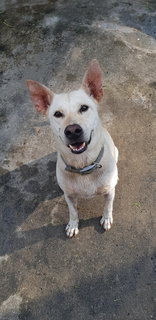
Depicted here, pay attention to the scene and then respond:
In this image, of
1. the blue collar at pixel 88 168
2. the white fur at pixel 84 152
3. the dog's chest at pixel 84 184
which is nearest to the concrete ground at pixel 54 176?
the white fur at pixel 84 152

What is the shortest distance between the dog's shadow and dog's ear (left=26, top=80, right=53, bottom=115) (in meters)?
1.33

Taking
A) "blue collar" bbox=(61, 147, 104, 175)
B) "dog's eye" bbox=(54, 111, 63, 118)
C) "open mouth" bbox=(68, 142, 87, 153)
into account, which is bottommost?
"blue collar" bbox=(61, 147, 104, 175)

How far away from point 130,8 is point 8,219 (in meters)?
4.88

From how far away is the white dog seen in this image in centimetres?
307

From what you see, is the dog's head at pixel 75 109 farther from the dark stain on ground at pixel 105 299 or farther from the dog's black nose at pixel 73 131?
the dark stain on ground at pixel 105 299

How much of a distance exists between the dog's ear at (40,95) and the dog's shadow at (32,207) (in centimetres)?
133

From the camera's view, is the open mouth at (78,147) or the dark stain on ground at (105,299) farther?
the dark stain on ground at (105,299)

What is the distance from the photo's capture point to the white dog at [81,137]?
10.1 feet

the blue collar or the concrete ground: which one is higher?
the blue collar

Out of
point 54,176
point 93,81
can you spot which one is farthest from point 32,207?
point 93,81

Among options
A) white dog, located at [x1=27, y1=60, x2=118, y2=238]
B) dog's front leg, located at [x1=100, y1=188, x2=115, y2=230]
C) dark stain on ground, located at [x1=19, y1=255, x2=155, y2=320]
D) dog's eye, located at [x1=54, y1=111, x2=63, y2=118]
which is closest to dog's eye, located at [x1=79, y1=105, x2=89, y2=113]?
white dog, located at [x1=27, y1=60, x2=118, y2=238]

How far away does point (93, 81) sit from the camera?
11.0 feet

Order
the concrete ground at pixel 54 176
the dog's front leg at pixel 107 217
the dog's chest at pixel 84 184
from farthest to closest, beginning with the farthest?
the dog's front leg at pixel 107 217
the concrete ground at pixel 54 176
the dog's chest at pixel 84 184

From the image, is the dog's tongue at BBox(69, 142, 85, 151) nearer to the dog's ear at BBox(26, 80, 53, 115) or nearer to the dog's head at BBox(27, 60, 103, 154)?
the dog's head at BBox(27, 60, 103, 154)
